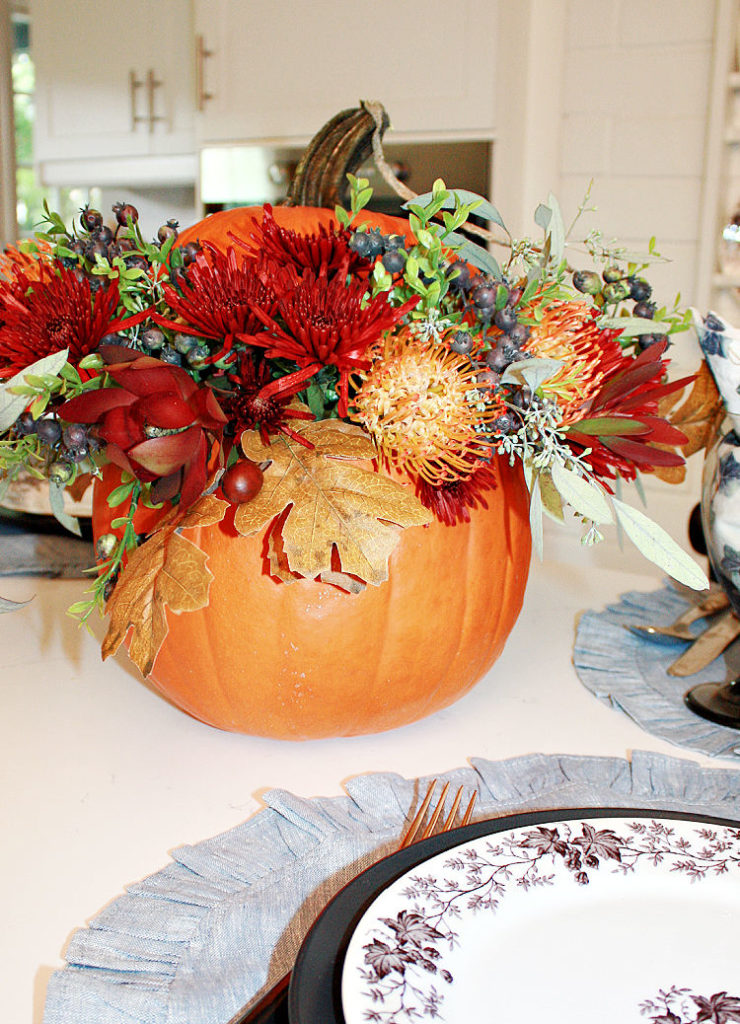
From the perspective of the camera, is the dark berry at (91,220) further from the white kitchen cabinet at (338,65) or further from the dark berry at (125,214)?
the white kitchen cabinet at (338,65)

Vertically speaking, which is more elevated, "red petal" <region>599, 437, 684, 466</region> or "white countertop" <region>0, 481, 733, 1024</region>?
"red petal" <region>599, 437, 684, 466</region>

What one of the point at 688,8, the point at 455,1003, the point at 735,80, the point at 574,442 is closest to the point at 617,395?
the point at 574,442

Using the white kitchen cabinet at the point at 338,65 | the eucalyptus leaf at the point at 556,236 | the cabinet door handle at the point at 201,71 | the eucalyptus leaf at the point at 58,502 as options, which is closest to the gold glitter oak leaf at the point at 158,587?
the eucalyptus leaf at the point at 58,502

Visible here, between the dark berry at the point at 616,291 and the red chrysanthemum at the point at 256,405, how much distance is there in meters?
0.23

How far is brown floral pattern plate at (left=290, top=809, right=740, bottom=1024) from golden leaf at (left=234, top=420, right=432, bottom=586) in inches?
5.2

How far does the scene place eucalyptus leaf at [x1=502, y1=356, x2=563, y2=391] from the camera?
1.43 feet

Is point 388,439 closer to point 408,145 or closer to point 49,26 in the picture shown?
point 408,145

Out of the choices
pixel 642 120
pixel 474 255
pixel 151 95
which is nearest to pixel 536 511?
pixel 474 255

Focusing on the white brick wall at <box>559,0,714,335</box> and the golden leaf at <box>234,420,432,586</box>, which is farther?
the white brick wall at <box>559,0,714,335</box>

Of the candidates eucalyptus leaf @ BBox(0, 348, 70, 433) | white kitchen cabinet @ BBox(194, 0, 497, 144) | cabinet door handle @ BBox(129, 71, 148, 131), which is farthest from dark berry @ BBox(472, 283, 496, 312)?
cabinet door handle @ BBox(129, 71, 148, 131)

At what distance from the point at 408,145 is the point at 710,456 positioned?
6.80ft

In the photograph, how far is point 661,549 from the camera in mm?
455

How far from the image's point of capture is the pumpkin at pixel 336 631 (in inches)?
19.8

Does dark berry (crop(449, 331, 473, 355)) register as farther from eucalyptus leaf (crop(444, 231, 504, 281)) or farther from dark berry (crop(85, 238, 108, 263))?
dark berry (crop(85, 238, 108, 263))
